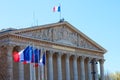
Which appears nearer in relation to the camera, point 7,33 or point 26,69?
point 7,33

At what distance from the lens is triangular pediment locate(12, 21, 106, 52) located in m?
57.9

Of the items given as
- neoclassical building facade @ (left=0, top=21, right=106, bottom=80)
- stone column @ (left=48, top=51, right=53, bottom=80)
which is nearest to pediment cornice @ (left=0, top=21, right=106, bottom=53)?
neoclassical building facade @ (left=0, top=21, right=106, bottom=80)

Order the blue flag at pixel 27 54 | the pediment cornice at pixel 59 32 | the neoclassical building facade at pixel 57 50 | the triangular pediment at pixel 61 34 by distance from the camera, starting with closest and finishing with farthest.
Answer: the blue flag at pixel 27 54 < the neoclassical building facade at pixel 57 50 < the pediment cornice at pixel 59 32 < the triangular pediment at pixel 61 34

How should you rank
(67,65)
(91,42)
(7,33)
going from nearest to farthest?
(7,33) → (67,65) → (91,42)

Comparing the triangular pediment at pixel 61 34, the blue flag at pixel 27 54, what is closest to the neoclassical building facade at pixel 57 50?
the triangular pediment at pixel 61 34

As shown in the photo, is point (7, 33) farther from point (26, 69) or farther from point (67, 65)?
point (67, 65)

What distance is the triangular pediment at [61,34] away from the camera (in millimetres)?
57875

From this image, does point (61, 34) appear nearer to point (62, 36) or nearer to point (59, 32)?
point (62, 36)

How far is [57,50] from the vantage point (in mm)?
62406

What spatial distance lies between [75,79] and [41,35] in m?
12.4

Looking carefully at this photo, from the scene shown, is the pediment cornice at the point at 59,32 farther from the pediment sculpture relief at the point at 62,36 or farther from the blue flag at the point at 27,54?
A: the blue flag at the point at 27,54

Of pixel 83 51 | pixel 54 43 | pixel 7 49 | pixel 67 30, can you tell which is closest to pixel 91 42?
pixel 83 51

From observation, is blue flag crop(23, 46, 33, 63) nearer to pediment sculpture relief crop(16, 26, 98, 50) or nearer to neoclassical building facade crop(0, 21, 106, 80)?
neoclassical building facade crop(0, 21, 106, 80)

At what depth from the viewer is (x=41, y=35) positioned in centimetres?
5953
